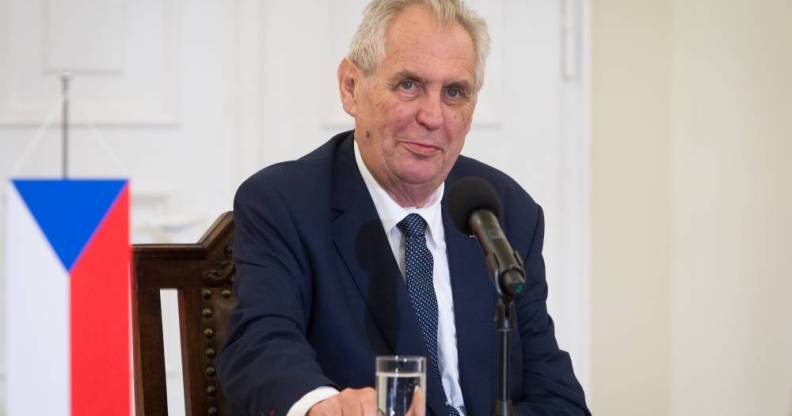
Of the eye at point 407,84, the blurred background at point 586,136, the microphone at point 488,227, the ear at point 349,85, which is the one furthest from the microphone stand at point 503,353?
the blurred background at point 586,136

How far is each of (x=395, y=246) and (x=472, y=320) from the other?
206 mm

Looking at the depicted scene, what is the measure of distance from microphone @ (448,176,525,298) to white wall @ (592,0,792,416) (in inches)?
95.3

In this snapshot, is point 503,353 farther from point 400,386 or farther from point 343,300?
point 343,300

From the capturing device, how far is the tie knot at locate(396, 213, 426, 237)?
2.29 m

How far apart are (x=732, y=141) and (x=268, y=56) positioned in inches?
62.5

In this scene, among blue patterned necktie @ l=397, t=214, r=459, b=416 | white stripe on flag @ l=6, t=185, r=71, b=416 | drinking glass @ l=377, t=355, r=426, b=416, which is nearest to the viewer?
drinking glass @ l=377, t=355, r=426, b=416

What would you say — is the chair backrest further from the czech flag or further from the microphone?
the microphone

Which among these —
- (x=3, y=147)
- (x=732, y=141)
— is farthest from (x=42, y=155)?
(x=732, y=141)

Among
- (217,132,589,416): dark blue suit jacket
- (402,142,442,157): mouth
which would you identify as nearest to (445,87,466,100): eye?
(402,142,442,157): mouth

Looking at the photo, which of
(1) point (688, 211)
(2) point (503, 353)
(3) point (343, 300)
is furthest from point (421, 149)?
(1) point (688, 211)

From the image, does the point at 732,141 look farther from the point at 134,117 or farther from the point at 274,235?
the point at 274,235

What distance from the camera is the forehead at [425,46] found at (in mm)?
2244

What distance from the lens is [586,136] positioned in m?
3.99

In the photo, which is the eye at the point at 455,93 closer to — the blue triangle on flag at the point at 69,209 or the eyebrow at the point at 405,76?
the eyebrow at the point at 405,76
